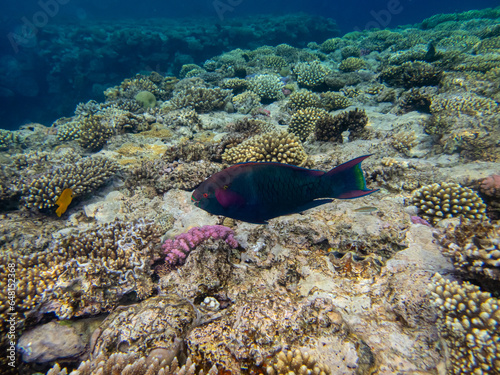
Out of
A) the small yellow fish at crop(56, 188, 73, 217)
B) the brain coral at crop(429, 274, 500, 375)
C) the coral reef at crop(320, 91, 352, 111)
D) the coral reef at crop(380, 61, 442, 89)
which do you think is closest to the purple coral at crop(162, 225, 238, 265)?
the brain coral at crop(429, 274, 500, 375)

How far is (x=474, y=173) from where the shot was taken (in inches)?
159

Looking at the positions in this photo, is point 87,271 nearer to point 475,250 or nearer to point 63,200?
point 63,200

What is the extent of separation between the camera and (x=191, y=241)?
10.9 feet

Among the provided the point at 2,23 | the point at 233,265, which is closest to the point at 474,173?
the point at 233,265

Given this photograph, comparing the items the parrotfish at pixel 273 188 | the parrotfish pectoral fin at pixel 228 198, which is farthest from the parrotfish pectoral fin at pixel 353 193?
the parrotfish pectoral fin at pixel 228 198

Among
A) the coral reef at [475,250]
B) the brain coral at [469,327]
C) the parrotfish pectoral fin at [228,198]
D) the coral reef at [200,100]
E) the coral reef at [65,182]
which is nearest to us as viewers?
the brain coral at [469,327]

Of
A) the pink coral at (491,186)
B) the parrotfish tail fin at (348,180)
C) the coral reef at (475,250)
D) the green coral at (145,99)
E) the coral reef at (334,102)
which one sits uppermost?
the green coral at (145,99)

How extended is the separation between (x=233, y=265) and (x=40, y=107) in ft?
123

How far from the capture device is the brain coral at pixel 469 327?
5.88ft

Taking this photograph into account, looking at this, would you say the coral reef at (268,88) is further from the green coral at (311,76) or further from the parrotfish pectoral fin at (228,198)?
the parrotfish pectoral fin at (228,198)

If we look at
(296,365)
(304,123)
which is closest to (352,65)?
(304,123)

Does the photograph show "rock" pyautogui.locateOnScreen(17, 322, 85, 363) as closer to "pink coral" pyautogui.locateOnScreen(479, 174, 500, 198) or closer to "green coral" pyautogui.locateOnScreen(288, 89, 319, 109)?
"pink coral" pyautogui.locateOnScreen(479, 174, 500, 198)

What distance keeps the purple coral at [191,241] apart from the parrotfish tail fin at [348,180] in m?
1.88

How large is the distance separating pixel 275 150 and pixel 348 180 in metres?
2.87
